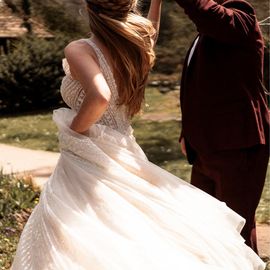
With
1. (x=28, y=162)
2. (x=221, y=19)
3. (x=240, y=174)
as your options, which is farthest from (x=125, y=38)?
(x=28, y=162)

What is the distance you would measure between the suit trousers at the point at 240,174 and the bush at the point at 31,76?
39.4 feet

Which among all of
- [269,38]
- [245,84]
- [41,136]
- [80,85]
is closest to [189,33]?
[269,38]

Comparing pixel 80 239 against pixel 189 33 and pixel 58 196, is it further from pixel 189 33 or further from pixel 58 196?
pixel 189 33

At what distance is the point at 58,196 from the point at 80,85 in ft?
1.60

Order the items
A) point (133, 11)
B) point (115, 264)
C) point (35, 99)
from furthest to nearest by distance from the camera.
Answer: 1. point (35, 99)
2. point (133, 11)
3. point (115, 264)

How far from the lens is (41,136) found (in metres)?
11.8

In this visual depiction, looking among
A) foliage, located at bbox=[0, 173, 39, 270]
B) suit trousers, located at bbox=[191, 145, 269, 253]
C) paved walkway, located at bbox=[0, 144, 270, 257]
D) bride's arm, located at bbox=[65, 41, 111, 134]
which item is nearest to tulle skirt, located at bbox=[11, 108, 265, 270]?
bride's arm, located at bbox=[65, 41, 111, 134]

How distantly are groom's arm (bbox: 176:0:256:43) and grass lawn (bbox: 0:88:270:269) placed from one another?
0.56 meters

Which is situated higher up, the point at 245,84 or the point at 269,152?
the point at 245,84

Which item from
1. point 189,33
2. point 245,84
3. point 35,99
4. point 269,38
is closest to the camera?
point 245,84

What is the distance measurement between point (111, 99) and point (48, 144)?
783 cm

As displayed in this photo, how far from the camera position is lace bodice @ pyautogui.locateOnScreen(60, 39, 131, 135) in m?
2.98

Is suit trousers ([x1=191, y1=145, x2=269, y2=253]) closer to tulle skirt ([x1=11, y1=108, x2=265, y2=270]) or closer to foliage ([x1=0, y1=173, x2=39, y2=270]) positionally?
tulle skirt ([x1=11, y1=108, x2=265, y2=270])

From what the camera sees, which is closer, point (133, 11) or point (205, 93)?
point (133, 11)
